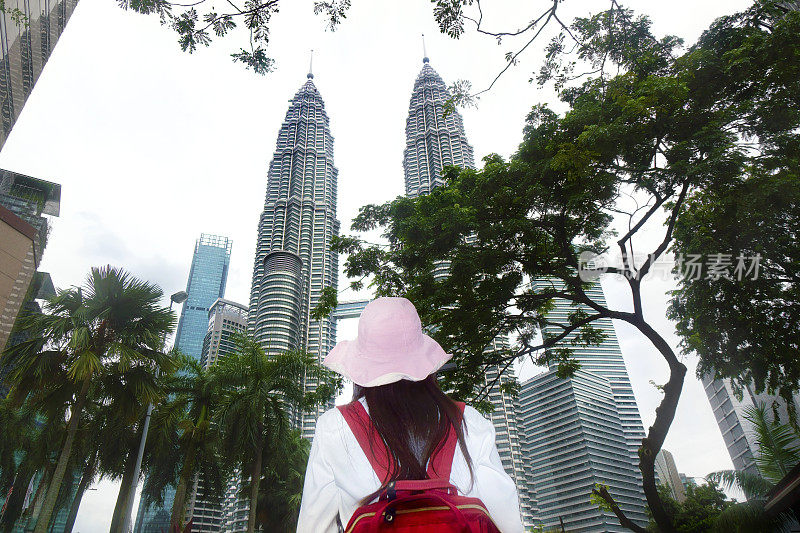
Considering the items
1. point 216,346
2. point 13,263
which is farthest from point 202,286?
point 13,263

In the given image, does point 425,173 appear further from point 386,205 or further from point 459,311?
point 459,311

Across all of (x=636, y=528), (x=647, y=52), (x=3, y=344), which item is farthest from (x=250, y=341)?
(x=647, y=52)

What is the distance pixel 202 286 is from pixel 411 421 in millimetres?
199720

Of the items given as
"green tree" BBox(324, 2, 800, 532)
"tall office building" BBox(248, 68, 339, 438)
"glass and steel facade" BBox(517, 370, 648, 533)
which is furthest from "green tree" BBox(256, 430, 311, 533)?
"glass and steel facade" BBox(517, 370, 648, 533)

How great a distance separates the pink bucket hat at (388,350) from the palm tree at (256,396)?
480 inches

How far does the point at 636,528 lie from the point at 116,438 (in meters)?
15.4

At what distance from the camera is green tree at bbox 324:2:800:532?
716 cm

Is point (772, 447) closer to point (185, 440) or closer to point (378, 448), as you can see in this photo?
point (378, 448)

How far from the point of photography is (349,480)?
1520 mm

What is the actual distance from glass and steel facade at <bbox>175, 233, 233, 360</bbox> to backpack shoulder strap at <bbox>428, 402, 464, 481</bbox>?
177673mm

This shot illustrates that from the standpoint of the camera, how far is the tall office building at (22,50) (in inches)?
460

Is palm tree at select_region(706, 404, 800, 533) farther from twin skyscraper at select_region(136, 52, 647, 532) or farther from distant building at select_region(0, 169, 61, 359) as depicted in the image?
twin skyscraper at select_region(136, 52, 647, 532)

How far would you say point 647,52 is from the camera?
312 inches

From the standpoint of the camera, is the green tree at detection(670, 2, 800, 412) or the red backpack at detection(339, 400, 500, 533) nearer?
the red backpack at detection(339, 400, 500, 533)
